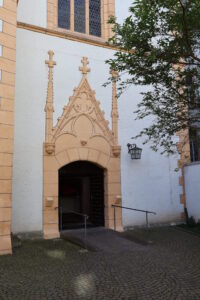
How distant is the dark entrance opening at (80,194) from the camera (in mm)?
10812

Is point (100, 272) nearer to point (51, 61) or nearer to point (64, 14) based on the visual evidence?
point (51, 61)

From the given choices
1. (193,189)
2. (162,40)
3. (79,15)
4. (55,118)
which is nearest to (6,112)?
(55,118)

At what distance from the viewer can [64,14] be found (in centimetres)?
1088

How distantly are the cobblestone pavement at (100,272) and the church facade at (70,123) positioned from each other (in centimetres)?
197

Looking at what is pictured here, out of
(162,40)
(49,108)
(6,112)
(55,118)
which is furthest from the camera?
(55,118)

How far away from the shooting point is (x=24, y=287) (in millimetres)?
4840

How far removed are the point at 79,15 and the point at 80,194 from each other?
313 inches

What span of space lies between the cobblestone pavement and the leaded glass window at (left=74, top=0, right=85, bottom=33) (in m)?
7.57

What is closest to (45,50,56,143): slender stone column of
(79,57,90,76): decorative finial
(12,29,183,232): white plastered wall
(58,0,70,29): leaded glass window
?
(12,29,183,232): white plastered wall

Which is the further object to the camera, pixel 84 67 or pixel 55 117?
pixel 84 67

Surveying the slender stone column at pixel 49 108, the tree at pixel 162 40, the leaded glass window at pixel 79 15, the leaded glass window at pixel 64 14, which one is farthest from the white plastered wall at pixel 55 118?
the tree at pixel 162 40

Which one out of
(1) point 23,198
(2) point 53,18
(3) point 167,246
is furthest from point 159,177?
(2) point 53,18

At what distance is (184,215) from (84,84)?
620cm

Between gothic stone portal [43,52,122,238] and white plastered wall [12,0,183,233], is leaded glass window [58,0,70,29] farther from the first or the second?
gothic stone portal [43,52,122,238]
